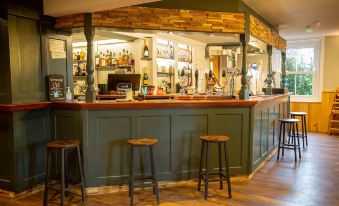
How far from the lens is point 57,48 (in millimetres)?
3840

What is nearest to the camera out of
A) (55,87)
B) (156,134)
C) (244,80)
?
(156,134)

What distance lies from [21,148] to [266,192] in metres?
2.98

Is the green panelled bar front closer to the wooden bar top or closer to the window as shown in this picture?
the wooden bar top

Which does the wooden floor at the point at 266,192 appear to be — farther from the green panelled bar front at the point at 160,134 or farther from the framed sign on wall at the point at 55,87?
the framed sign on wall at the point at 55,87

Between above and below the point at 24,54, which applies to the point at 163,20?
above

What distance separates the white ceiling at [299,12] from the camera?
14.4 ft

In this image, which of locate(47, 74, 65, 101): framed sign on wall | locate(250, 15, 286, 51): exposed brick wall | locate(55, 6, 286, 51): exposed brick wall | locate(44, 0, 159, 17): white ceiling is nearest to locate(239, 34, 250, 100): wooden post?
locate(55, 6, 286, 51): exposed brick wall

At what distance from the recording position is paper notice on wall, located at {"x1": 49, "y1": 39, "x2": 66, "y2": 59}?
377cm

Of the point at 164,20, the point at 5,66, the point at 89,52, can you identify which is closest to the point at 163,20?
the point at 164,20

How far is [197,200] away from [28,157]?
209cm

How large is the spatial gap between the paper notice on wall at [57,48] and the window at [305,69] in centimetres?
646

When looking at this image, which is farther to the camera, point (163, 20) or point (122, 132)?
point (163, 20)

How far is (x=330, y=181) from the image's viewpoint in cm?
386

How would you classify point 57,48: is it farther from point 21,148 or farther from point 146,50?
point 146,50
